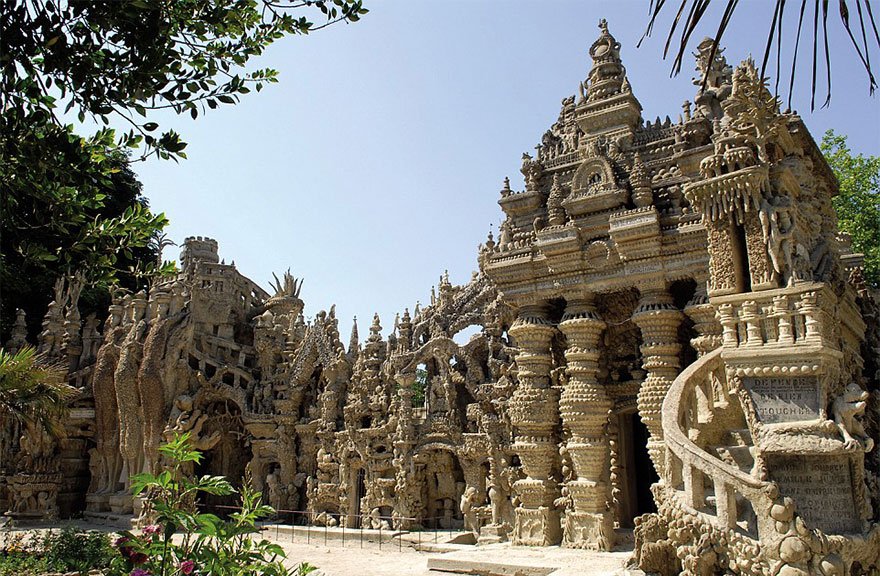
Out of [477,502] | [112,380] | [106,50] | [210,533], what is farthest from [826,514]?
[112,380]

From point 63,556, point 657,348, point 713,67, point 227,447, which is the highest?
point 713,67

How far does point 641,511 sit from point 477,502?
12.3ft

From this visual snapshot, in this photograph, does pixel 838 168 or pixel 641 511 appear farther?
pixel 838 168

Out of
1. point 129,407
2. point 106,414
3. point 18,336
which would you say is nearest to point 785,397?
point 129,407

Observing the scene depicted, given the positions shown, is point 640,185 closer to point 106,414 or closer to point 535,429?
point 535,429

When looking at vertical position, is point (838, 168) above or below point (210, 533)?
above

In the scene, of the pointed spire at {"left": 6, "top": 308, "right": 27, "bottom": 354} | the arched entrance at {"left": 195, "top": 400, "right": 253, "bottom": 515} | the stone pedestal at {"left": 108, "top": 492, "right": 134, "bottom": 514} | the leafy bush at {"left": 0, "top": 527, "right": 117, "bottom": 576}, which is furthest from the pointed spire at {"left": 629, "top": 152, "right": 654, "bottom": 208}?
the pointed spire at {"left": 6, "top": 308, "right": 27, "bottom": 354}

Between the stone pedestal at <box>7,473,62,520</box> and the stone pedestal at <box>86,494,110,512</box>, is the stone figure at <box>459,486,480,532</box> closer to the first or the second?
the stone pedestal at <box>86,494,110,512</box>

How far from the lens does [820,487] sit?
7523mm

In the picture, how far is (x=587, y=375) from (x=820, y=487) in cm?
546

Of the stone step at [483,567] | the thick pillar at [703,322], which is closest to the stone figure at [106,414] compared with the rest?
the stone step at [483,567]

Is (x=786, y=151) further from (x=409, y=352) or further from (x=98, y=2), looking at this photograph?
(x=409, y=352)

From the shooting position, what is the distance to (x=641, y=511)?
1368cm

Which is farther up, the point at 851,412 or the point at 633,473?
the point at 851,412
